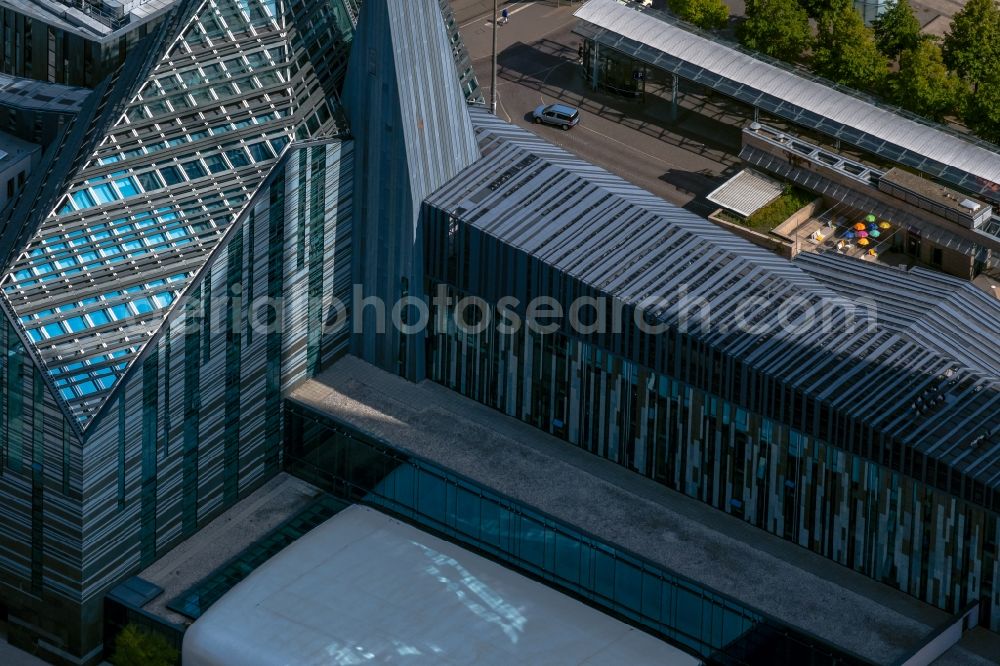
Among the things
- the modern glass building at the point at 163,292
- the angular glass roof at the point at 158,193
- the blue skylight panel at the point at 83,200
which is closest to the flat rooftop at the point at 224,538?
the modern glass building at the point at 163,292

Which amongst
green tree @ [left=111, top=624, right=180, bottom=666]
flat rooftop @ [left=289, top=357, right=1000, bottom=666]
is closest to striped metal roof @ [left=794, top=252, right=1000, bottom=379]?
flat rooftop @ [left=289, top=357, right=1000, bottom=666]

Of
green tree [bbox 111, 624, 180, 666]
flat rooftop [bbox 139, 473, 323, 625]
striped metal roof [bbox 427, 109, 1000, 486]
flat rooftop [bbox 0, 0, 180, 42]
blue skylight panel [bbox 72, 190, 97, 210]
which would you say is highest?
blue skylight panel [bbox 72, 190, 97, 210]

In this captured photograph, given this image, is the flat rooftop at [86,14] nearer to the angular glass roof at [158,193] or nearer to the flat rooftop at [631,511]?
the angular glass roof at [158,193]

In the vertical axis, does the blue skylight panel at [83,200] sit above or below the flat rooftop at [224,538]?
above

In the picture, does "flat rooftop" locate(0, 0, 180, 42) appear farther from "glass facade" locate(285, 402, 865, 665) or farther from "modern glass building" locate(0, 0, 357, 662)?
"glass facade" locate(285, 402, 865, 665)

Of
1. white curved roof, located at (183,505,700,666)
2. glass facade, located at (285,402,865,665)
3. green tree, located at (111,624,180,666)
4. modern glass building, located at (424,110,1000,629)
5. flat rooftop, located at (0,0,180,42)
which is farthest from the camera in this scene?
flat rooftop, located at (0,0,180,42)

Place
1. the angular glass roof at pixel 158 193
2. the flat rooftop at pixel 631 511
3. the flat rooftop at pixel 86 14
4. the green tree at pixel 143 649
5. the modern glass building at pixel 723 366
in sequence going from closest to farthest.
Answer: the modern glass building at pixel 723 366 < the flat rooftop at pixel 631 511 < the angular glass roof at pixel 158 193 < the green tree at pixel 143 649 < the flat rooftop at pixel 86 14
